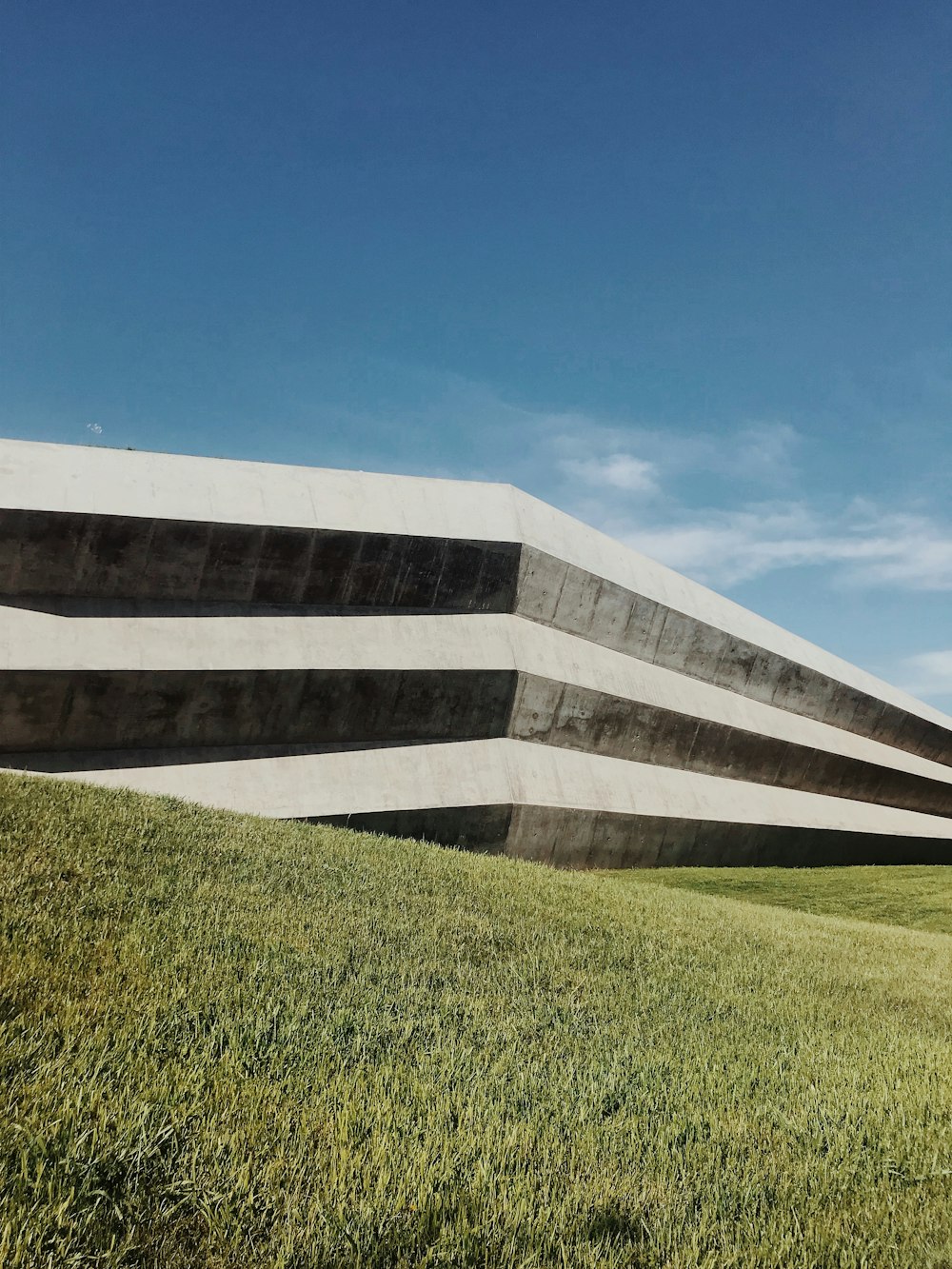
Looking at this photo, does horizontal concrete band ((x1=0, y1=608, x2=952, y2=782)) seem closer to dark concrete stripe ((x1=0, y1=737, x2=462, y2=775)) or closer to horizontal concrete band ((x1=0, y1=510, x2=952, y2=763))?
dark concrete stripe ((x1=0, y1=737, x2=462, y2=775))

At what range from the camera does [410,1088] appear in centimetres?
450

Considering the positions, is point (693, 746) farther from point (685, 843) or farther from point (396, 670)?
point (396, 670)

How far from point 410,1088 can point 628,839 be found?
19.2 m

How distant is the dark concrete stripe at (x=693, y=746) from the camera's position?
22.6 metres

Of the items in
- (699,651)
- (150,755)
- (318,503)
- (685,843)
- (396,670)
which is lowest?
(150,755)

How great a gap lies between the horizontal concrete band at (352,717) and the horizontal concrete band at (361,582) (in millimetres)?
1881

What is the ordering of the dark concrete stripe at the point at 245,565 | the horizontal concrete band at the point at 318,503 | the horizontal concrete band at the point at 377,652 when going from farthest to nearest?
the horizontal concrete band at the point at 318,503 < the dark concrete stripe at the point at 245,565 < the horizontal concrete band at the point at 377,652

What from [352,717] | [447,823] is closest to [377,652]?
[352,717]

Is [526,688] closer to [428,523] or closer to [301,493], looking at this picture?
[428,523]

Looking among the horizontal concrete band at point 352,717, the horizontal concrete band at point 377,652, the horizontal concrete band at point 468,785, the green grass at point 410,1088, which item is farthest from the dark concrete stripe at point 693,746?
the green grass at point 410,1088

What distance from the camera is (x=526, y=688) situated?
22172 millimetres

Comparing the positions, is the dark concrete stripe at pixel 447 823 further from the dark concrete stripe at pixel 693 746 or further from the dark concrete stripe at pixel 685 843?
the dark concrete stripe at pixel 693 746

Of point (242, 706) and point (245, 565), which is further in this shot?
point (245, 565)

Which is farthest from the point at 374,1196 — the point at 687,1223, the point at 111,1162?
the point at 687,1223
